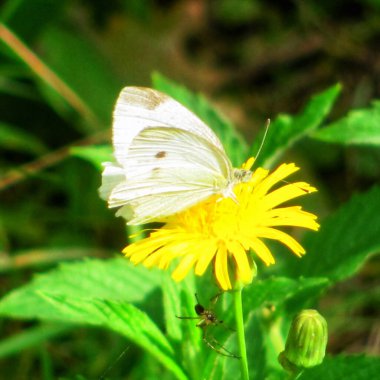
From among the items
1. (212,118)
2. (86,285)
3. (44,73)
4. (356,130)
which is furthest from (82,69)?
(356,130)

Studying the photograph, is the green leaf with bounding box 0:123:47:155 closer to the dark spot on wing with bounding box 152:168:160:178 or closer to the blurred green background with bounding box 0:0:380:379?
the blurred green background with bounding box 0:0:380:379

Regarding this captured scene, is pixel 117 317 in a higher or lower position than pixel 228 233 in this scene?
lower

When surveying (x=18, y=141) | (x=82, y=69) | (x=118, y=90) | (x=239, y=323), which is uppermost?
(x=82, y=69)

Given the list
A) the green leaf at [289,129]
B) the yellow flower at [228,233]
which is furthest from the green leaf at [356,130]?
the yellow flower at [228,233]

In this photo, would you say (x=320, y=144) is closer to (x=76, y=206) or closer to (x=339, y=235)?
(x=76, y=206)

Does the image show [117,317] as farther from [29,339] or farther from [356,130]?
Result: [29,339]

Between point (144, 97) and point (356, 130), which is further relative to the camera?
point (356, 130)
